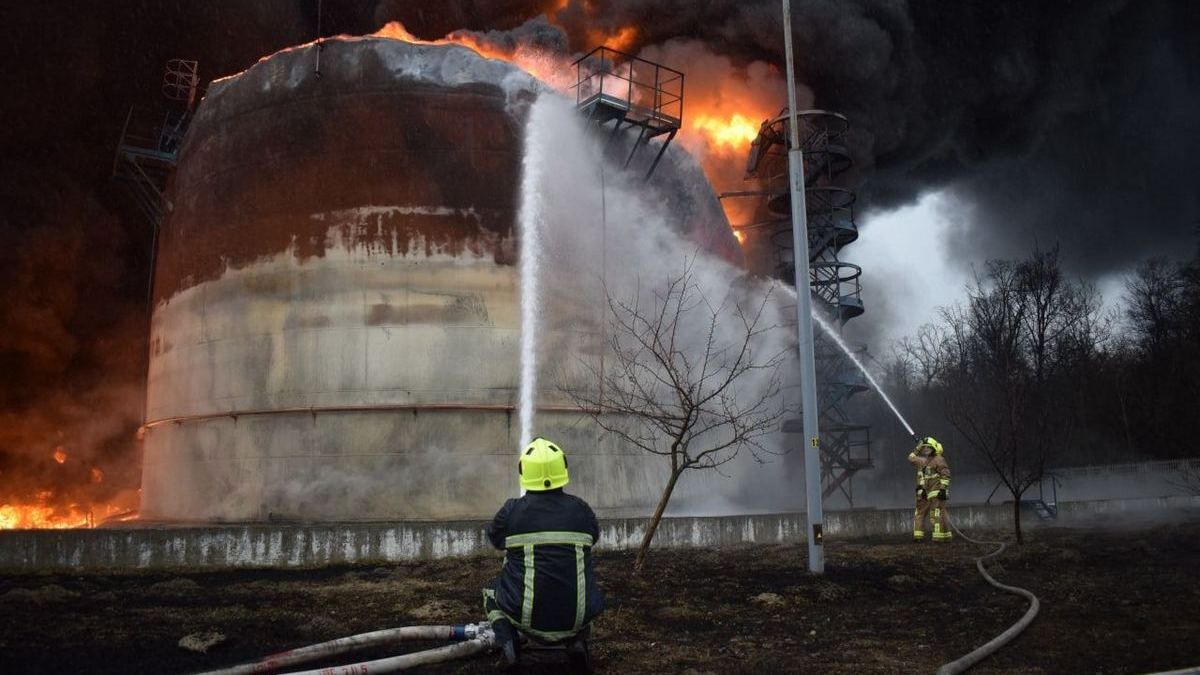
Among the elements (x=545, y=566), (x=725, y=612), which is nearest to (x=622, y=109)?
(x=725, y=612)

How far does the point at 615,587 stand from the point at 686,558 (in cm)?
274

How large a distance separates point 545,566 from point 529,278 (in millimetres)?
11377

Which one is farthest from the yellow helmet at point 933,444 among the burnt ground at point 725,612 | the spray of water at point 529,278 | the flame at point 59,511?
the flame at point 59,511

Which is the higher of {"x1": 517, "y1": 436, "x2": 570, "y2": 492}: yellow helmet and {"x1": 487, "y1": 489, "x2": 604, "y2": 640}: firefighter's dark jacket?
{"x1": 517, "y1": 436, "x2": 570, "y2": 492}: yellow helmet

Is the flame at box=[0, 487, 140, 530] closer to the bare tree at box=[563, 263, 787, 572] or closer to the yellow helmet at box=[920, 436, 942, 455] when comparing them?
the bare tree at box=[563, 263, 787, 572]

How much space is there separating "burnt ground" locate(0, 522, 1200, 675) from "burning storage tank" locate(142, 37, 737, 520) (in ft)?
13.9

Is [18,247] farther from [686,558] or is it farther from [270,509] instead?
[686,558]

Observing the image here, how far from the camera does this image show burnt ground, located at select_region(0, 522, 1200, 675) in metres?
Result: 5.97

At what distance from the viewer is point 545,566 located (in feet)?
16.4

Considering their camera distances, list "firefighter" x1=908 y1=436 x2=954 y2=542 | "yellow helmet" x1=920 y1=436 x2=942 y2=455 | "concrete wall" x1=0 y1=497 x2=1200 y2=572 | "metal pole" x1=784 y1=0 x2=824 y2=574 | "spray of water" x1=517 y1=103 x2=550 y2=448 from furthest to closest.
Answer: "spray of water" x1=517 y1=103 x2=550 y2=448 < "yellow helmet" x1=920 y1=436 x2=942 y2=455 < "firefighter" x1=908 y1=436 x2=954 y2=542 < "concrete wall" x1=0 y1=497 x2=1200 y2=572 < "metal pole" x1=784 y1=0 x2=824 y2=574

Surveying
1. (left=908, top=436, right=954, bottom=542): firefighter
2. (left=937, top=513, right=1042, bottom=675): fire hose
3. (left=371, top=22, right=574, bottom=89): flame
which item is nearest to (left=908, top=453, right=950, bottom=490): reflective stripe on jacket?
(left=908, top=436, right=954, bottom=542): firefighter

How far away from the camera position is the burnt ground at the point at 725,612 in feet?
19.6

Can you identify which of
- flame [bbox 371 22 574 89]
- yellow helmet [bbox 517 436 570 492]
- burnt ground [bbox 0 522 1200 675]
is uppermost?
flame [bbox 371 22 574 89]

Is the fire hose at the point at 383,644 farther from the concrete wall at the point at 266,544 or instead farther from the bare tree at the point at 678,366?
the bare tree at the point at 678,366
